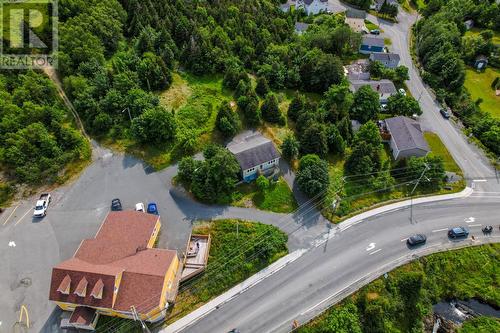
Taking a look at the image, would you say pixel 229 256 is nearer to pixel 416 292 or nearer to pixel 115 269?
pixel 115 269

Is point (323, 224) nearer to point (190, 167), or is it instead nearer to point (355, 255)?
point (355, 255)

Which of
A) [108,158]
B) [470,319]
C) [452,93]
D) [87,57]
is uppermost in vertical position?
[452,93]

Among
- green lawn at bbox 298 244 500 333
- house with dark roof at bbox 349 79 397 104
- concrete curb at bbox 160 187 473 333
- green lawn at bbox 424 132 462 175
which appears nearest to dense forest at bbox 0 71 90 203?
concrete curb at bbox 160 187 473 333

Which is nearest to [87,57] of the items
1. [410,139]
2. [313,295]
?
[313,295]

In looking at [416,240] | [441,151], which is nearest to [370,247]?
[416,240]

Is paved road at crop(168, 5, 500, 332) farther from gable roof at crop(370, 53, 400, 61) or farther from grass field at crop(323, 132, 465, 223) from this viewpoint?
gable roof at crop(370, 53, 400, 61)

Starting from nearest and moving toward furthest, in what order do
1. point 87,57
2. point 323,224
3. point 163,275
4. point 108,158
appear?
1. point 163,275
2. point 323,224
3. point 108,158
4. point 87,57

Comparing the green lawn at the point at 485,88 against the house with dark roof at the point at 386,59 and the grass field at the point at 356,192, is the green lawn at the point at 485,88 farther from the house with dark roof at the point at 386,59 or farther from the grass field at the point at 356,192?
the grass field at the point at 356,192
